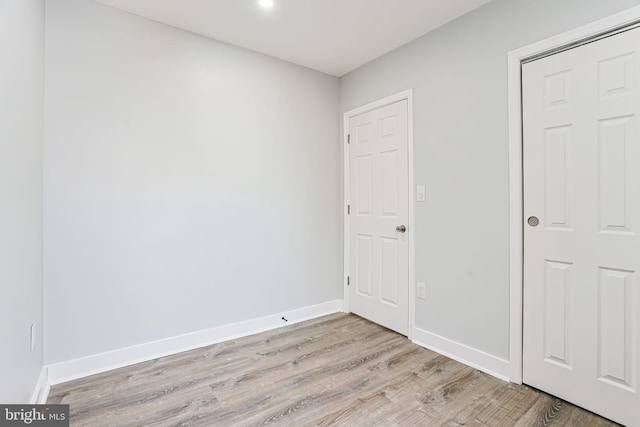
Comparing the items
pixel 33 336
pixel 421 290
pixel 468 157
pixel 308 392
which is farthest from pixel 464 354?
pixel 33 336

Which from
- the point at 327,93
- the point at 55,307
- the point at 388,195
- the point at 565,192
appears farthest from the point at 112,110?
the point at 565,192

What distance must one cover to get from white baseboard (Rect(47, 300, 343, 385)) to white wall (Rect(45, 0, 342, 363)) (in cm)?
5

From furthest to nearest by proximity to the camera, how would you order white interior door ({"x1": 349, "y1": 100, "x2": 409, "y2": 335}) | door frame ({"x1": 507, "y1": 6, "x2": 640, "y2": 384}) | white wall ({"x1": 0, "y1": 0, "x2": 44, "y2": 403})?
white interior door ({"x1": 349, "y1": 100, "x2": 409, "y2": 335}), door frame ({"x1": 507, "y1": 6, "x2": 640, "y2": 384}), white wall ({"x1": 0, "y1": 0, "x2": 44, "y2": 403})

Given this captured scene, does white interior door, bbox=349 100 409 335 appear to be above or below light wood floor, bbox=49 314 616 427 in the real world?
above

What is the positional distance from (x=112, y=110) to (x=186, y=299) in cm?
151

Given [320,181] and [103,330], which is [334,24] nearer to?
[320,181]

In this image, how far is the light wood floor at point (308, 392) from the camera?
1.61 metres

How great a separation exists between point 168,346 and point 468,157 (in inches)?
106

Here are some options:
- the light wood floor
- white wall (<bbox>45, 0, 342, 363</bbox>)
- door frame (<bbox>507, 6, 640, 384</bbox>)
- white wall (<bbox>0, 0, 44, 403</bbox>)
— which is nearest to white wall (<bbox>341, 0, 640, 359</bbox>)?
door frame (<bbox>507, 6, 640, 384</bbox>)

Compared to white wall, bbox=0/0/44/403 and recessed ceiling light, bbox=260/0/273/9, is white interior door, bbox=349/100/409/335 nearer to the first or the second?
recessed ceiling light, bbox=260/0/273/9

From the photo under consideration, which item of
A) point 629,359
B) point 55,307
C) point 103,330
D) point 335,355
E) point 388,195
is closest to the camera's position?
point 629,359

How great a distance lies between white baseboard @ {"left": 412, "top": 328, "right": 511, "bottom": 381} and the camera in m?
2.00

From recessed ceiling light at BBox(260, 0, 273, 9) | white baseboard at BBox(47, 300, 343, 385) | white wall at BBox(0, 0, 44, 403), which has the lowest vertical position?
white baseboard at BBox(47, 300, 343, 385)

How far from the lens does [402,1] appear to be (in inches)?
81.4
